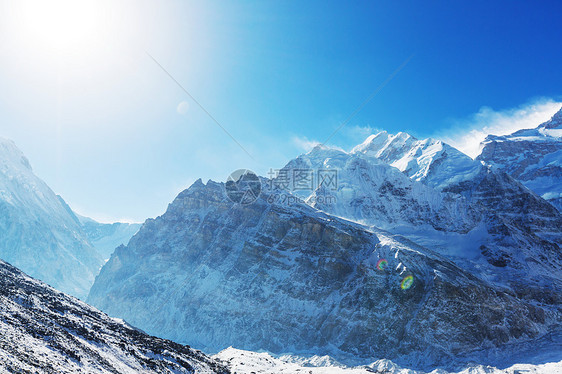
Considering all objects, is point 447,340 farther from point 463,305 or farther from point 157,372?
point 157,372

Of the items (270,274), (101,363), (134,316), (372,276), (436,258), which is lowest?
(134,316)

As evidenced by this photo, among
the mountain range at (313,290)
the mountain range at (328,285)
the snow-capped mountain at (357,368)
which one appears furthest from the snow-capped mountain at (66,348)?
the mountain range at (328,285)

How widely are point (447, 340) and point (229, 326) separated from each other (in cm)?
6921

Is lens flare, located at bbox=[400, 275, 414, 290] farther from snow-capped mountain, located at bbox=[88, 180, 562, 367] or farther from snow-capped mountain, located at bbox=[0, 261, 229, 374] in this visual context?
snow-capped mountain, located at bbox=[0, 261, 229, 374]

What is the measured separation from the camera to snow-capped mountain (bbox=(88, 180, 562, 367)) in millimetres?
115000

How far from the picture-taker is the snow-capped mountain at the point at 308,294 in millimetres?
115000

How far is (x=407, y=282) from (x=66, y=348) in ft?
349

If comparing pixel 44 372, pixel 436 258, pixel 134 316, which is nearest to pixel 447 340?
pixel 436 258

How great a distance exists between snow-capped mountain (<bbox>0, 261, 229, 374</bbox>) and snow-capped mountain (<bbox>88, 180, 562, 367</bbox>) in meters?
60.3

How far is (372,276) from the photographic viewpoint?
13212 cm

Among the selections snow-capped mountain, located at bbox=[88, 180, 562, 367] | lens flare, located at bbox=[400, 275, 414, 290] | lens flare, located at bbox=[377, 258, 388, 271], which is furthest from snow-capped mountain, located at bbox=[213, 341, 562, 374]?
lens flare, located at bbox=[377, 258, 388, 271]

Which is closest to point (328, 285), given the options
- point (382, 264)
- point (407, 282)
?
point (382, 264)

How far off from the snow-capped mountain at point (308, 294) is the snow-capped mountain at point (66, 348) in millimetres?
60318

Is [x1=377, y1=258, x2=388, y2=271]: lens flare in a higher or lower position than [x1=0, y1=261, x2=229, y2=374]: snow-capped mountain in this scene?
higher
